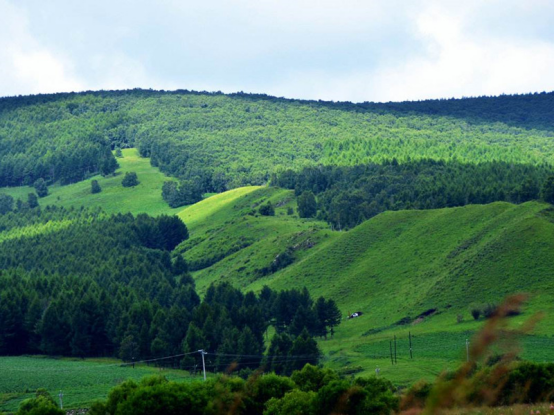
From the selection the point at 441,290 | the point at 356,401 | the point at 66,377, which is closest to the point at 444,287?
the point at 441,290

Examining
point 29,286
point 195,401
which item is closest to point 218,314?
point 29,286

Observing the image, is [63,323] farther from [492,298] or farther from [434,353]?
[492,298]

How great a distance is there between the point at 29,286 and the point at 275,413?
433 ft

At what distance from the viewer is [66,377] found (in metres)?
126

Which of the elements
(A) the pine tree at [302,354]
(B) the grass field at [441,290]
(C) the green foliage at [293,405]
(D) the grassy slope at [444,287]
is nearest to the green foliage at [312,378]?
(C) the green foliage at [293,405]

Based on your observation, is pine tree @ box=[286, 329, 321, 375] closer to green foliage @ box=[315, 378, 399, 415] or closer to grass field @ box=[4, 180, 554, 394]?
grass field @ box=[4, 180, 554, 394]

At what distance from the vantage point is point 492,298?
160m

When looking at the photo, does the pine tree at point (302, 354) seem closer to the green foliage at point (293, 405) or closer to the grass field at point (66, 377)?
the grass field at point (66, 377)

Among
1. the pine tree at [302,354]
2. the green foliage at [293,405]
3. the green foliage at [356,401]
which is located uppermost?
the green foliage at [356,401]

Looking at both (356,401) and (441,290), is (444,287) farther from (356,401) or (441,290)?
(356,401)

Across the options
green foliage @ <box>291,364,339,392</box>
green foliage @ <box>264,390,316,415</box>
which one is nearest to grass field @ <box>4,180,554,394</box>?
green foliage @ <box>291,364,339,392</box>

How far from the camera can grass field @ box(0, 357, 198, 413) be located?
109 meters

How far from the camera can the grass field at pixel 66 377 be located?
109062 millimetres

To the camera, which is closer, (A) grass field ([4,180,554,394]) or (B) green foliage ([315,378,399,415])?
(B) green foliage ([315,378,399,415])
